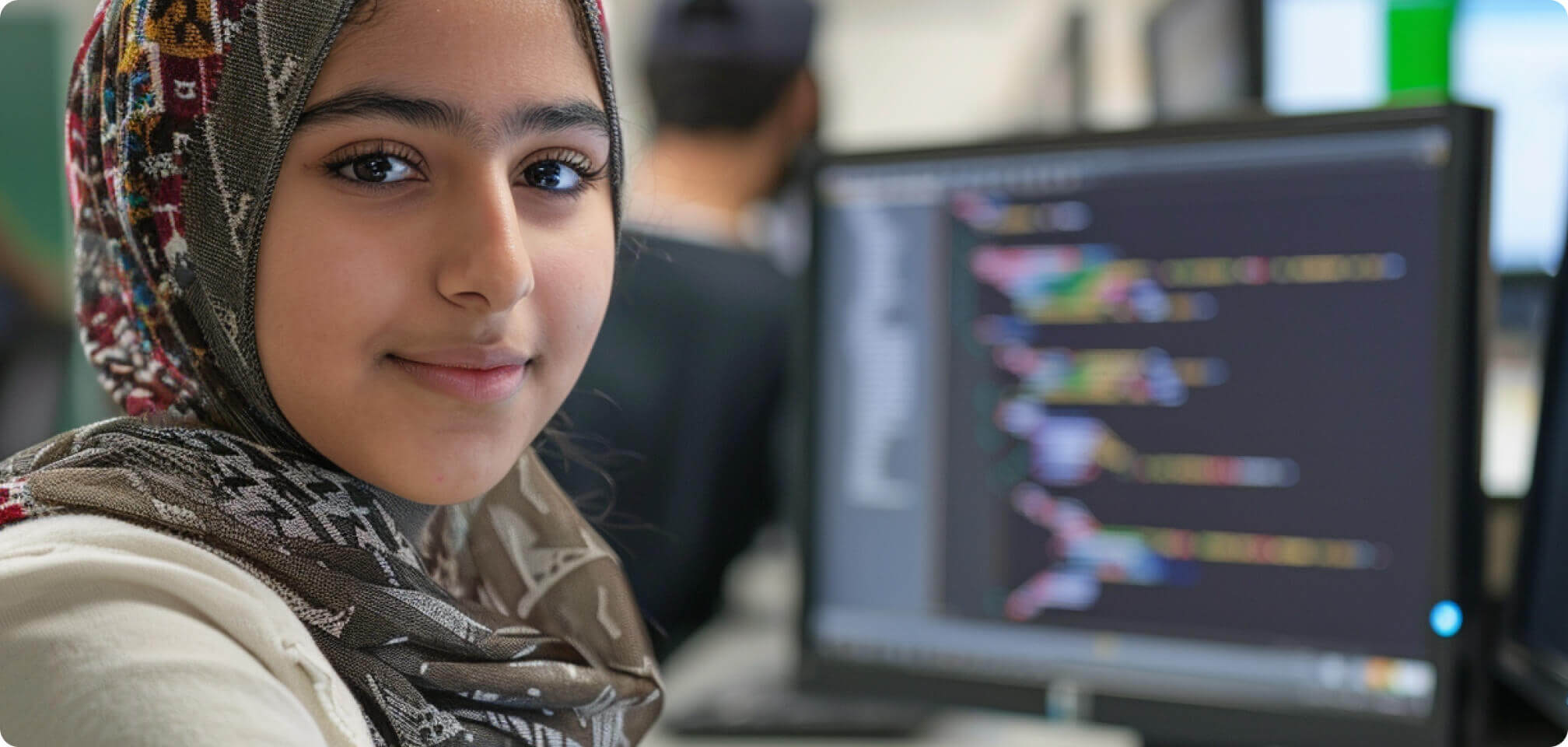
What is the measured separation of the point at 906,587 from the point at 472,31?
0.57m

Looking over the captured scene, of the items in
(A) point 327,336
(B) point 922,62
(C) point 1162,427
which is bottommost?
(C) point 1162,427

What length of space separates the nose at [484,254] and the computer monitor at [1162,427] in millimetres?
483

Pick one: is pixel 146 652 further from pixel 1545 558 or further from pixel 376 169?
pixel 1545 558

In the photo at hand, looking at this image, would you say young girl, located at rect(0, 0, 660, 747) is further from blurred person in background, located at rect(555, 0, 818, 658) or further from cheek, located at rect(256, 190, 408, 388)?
blurred person in background, located at rect(555, 0, 818, 658)

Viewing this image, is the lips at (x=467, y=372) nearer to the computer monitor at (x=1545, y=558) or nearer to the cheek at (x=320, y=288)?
the cheek at (x=320, y=288)

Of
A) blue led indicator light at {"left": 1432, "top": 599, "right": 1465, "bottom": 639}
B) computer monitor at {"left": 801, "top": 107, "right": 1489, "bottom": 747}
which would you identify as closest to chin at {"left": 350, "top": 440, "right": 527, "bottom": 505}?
computer monitor at {"left": 801, "top": 107, "right": 1489, "bottom": 747}

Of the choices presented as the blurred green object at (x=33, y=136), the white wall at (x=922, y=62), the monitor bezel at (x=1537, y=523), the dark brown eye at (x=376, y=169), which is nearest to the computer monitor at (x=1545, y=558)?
the monitor bezel at (x=1537, y=523)

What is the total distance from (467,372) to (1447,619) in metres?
0.62

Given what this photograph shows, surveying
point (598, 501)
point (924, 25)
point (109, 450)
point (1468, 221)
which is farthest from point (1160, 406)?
point (924, 25)

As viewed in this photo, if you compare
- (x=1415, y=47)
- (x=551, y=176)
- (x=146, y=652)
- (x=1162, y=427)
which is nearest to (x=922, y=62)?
(x=1415, y=47)

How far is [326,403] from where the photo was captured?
47 cm

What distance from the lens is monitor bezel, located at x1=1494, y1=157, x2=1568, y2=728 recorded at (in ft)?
2.53

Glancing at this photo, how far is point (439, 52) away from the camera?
1.53 feet

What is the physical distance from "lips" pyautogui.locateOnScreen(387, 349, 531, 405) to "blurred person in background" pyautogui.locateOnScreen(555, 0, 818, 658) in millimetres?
549
